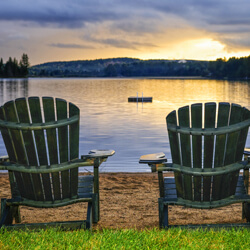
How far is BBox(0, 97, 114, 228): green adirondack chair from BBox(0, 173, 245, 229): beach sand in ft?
2.39

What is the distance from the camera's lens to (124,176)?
7.50 metres

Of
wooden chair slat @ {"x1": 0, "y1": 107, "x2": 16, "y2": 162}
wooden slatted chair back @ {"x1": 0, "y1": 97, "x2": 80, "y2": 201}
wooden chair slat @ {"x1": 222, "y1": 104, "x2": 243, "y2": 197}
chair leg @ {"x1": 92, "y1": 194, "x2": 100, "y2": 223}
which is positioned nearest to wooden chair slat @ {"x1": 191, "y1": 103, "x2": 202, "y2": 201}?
wooden chair slat @ {"x1": 222, "y1": 104, "x2": 243, "y2": 197}

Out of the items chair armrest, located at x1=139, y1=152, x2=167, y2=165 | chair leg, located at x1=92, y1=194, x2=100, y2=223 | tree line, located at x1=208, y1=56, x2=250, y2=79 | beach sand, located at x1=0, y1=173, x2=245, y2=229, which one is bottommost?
beach sand, located at x1=0, y1=173, x2=245, y2=229

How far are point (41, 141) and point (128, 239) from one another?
124cm

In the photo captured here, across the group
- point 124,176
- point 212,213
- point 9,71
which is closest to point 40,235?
point 212,213

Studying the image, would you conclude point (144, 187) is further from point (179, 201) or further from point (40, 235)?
point (40, 235)

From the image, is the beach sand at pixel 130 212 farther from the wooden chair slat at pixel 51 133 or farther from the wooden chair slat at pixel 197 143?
the wooden chair slat at pixel 51 133

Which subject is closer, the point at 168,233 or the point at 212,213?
the point at 168,233

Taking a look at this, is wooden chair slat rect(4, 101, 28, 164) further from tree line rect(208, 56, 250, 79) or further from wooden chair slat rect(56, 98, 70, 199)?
tree line rect(208, 56, 250, 79)

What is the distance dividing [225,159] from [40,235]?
6.21 ft

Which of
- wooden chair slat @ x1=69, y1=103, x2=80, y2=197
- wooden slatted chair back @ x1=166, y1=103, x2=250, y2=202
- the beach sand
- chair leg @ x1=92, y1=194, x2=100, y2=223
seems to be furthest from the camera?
the beach sand

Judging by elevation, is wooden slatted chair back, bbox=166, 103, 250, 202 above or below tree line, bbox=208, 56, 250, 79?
below

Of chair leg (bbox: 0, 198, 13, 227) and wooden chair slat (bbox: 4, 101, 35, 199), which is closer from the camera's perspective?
wooden chair slat (bbox: 4, 101, 35, 199)

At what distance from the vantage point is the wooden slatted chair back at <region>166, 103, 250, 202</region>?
4117 mm
